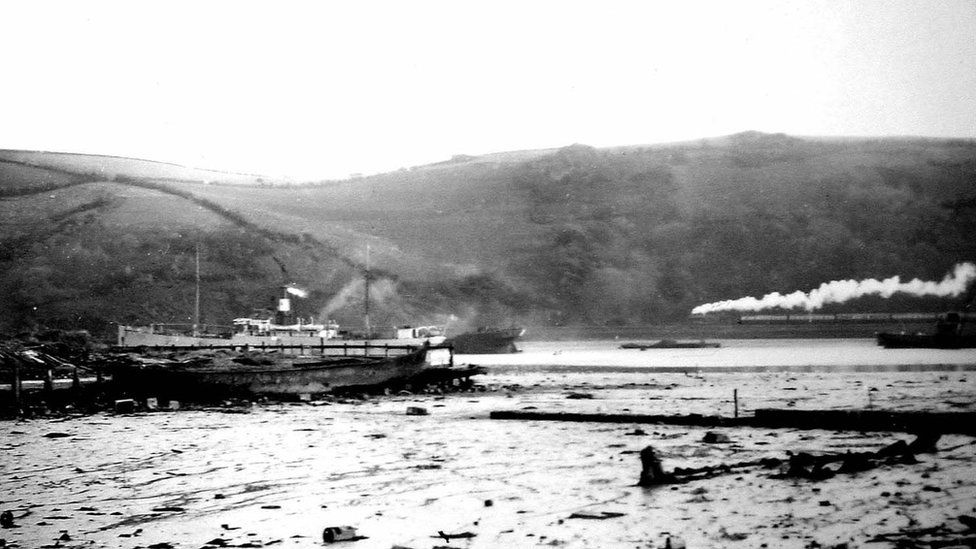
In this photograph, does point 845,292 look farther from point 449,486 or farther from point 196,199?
point 449,486

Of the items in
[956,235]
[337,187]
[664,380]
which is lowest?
[664,380]

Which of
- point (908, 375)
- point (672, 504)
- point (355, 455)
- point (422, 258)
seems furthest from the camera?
point (422, 258)

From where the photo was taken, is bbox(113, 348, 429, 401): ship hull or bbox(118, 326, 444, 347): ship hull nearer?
bbox(113, 348, 429, 401): ship hull

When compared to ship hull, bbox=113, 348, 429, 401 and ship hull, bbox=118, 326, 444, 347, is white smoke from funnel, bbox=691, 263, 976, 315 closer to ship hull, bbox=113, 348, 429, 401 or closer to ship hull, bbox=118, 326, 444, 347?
ship hull, bbox=118, 326, 444, 347

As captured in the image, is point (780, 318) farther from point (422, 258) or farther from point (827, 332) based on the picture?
point (422, 258)

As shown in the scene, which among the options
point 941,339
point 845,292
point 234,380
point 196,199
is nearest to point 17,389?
point 234,380

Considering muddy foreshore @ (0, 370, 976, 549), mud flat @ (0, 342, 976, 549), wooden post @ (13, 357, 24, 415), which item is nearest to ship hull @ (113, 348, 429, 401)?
wooden post @ (13, 357, 24, 415)

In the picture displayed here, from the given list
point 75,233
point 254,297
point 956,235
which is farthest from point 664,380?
point 75,233

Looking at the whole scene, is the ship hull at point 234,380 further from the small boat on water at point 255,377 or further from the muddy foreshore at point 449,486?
the muddy foreshore at point 449,486
